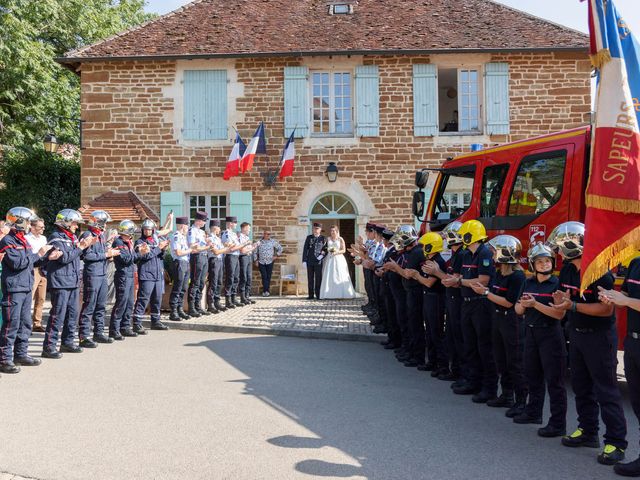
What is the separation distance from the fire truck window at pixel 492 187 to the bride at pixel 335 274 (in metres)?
7.10

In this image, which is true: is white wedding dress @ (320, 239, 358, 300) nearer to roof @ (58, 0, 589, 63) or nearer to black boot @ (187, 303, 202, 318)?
black boot @ (187, 303, 202, 318)

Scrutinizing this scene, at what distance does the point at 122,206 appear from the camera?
1627 centimetres

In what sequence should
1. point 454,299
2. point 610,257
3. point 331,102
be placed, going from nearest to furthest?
point 610,257
point 454,299
point 331,102

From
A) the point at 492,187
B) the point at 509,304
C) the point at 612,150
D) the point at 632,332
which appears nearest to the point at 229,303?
the point at 492,187

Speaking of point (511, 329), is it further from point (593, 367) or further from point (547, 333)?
point (593, 367)

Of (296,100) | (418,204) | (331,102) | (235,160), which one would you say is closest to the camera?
(418,204)

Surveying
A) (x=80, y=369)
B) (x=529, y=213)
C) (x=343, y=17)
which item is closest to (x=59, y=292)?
(x=80, y=369)

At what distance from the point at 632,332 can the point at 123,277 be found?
7.89 m

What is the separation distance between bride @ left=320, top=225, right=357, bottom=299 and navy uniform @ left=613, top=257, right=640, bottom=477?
11.2 metres

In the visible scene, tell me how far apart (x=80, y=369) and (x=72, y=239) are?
1946 millimetres

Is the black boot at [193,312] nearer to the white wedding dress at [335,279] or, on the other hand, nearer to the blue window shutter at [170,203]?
the white wedding dress at [335,279]

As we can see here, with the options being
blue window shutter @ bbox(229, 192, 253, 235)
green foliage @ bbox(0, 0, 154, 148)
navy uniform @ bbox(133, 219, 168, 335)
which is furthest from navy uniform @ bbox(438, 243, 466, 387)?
green foliage @ bbox(0, 0, 154, 148)

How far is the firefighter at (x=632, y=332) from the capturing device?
4.16 m

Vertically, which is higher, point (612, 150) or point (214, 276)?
point (612, 150)
